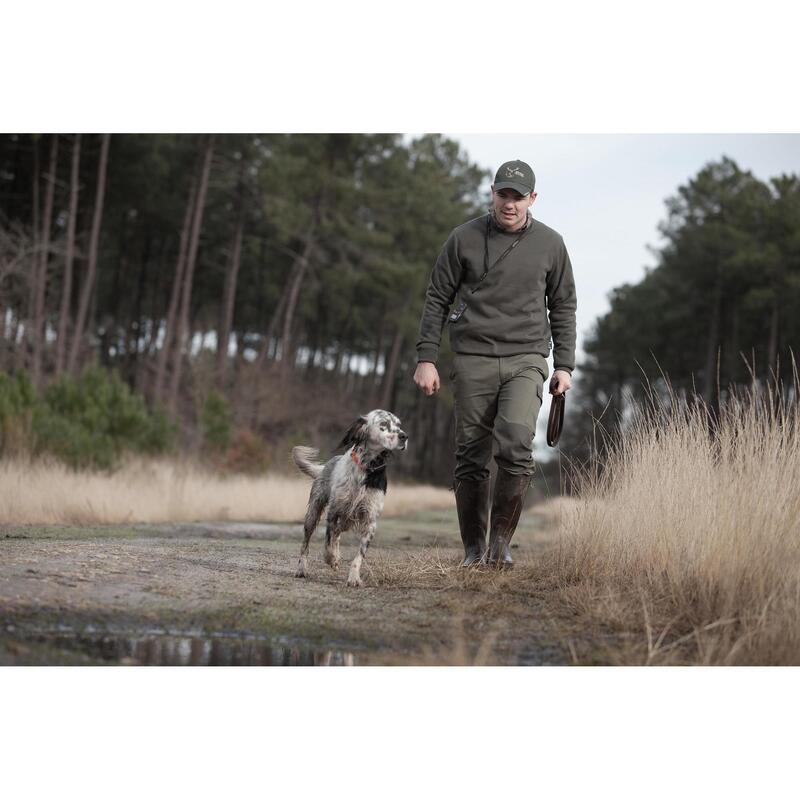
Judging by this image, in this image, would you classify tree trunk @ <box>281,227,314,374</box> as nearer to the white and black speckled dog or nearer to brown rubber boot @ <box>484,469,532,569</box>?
the white and black speckled dog

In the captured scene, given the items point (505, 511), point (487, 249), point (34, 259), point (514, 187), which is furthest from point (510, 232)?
point (34, 259)

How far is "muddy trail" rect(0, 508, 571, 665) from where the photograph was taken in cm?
399

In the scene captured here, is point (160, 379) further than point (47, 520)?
Yes

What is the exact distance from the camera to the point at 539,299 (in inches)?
231

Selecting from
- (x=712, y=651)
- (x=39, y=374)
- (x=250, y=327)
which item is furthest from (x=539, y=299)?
(x=250, y=327)

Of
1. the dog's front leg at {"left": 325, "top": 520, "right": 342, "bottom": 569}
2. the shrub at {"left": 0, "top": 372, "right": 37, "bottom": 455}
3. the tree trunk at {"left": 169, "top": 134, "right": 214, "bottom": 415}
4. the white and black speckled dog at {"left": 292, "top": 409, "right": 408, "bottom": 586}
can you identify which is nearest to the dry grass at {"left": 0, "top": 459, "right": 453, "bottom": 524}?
the shrub at {"left": 0, "top": 372, "right": 37, "bottom": 455}

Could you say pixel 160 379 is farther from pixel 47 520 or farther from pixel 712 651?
pixel 712 651

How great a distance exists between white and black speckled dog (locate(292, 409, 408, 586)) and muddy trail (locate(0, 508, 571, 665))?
262mm

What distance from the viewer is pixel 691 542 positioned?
484cm

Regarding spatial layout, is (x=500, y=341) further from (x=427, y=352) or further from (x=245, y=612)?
(x=245, y=612)

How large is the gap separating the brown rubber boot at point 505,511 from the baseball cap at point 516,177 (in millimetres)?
1698

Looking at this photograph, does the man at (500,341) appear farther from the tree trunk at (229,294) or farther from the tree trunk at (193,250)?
the tree trunk at (229,294)
